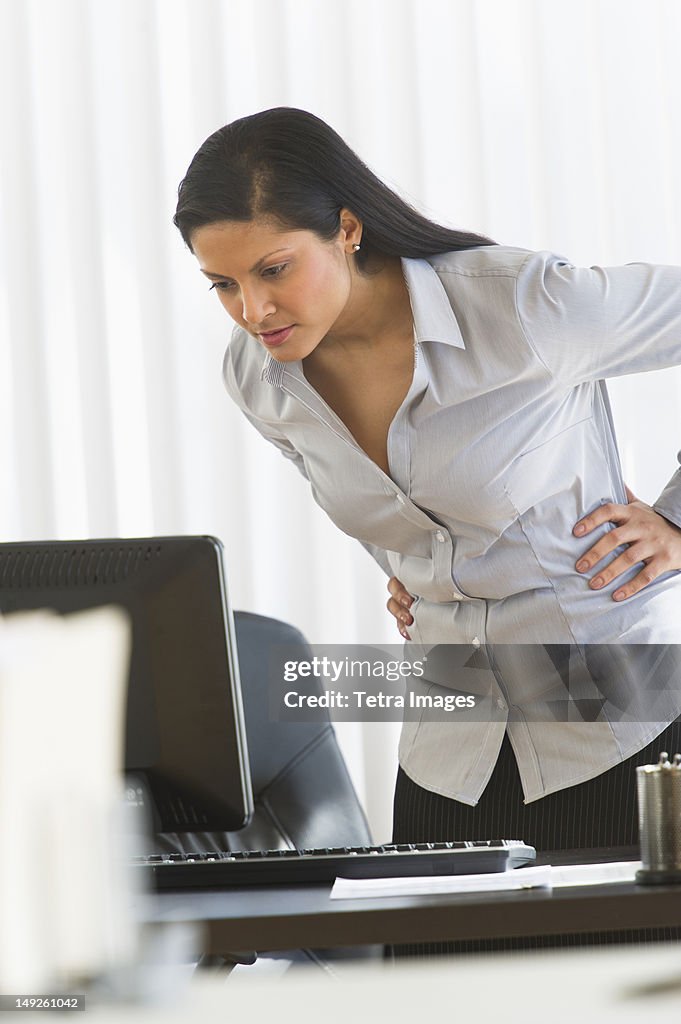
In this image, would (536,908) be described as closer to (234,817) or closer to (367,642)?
(234,817)

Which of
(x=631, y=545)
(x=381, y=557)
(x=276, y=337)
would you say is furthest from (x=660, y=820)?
(x=381, y=557)

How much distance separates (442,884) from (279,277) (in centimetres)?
85

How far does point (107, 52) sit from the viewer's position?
2795mm

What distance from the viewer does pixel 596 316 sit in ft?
5.14

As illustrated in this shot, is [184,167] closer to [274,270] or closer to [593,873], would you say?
[274,270]

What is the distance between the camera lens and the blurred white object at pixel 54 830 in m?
0.57

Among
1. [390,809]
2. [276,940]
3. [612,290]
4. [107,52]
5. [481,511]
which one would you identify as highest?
[107,52]

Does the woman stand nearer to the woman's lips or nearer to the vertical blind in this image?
the woman's lips

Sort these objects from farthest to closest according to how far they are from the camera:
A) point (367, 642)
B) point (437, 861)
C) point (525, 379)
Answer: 1. point (367, 642)
2. point (525, 379)
3. point (437, 861)

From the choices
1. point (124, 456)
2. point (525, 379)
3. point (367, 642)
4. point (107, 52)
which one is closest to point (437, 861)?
point (525, 379)

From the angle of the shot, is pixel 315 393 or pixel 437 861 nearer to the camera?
pixel 437 861

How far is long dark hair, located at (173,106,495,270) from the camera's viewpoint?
5.00 ft

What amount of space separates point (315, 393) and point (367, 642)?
1.10 meters

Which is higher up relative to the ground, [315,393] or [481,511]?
[315,393]
